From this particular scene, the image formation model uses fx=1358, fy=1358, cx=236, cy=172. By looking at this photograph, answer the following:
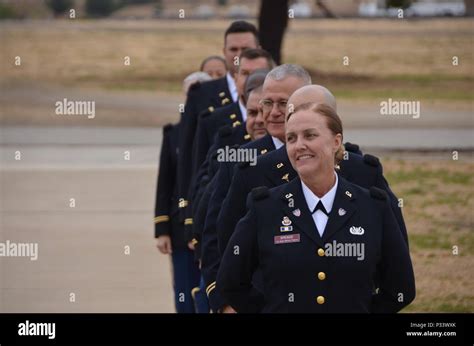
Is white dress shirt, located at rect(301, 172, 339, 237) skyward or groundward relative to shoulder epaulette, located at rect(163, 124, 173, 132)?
groundward

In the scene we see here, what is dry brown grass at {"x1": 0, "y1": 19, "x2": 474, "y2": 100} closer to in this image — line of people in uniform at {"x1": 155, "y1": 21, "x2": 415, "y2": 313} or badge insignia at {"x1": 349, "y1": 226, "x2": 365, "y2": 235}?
line of people in uniform at {"x1": 155, "y1": 21, "x2": 415, "y2": 313}

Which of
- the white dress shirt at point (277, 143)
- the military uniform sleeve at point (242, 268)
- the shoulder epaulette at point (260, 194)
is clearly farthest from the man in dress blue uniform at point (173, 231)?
the shoulder epaulette at point (260, 194)

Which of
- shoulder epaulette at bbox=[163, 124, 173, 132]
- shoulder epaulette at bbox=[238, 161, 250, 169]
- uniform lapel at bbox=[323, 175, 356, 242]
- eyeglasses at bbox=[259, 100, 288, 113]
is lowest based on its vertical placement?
uniform lapel at bbox=[323, 175, 356, 242]

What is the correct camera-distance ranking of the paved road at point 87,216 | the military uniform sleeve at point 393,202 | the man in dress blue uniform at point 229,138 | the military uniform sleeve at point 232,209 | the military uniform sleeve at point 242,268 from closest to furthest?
1. the military uniform sleeve at point 242,268
2. the military uniform sleeve at point 393,202
3. the military uniform sleeve at point 232,209
4. the man in dress blue uniform at point 229,138
5. the paved road at point 87,216

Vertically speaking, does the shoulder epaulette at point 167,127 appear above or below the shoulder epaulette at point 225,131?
above

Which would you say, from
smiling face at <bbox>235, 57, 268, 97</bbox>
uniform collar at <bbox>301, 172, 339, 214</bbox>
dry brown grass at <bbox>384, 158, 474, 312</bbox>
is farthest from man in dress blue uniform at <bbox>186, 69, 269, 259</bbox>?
dry brown grass at <bbox>384, 158, 474, 312</bbox>

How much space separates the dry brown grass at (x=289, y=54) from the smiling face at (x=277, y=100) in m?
25.4

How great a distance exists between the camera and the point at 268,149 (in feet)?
22.1

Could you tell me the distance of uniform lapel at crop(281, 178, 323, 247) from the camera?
5.52 meters

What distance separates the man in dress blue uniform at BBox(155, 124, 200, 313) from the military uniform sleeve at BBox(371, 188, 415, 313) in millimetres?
3445

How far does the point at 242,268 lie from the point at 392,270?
0.62 meters

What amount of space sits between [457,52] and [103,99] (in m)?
15.9

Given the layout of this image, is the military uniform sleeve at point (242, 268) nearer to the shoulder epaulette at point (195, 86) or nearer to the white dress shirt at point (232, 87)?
the white dress shirt at point (232, 87)

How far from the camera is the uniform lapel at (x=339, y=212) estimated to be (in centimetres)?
552
